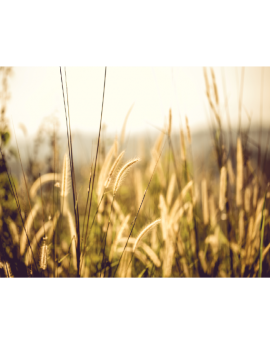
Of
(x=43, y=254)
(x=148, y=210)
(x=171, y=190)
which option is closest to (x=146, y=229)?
(x=148, y=210)

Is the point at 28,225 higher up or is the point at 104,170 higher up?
the point at 104,170

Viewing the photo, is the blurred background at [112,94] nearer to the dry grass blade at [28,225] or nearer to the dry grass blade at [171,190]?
the dry grass blade at [171,190]

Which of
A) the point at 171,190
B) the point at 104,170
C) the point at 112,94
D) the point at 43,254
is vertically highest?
the point at 112,94

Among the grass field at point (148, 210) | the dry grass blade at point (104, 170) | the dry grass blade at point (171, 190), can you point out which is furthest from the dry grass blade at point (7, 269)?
the dry grass blade at point (171, 190)

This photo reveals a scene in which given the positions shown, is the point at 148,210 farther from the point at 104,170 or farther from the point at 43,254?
the point at 43,254

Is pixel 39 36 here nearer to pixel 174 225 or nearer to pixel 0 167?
pixel 0 167

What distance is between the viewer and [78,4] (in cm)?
104

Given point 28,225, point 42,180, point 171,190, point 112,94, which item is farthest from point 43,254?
point 112,94

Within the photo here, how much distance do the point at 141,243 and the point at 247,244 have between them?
0.54m

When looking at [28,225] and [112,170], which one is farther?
[28,225]
